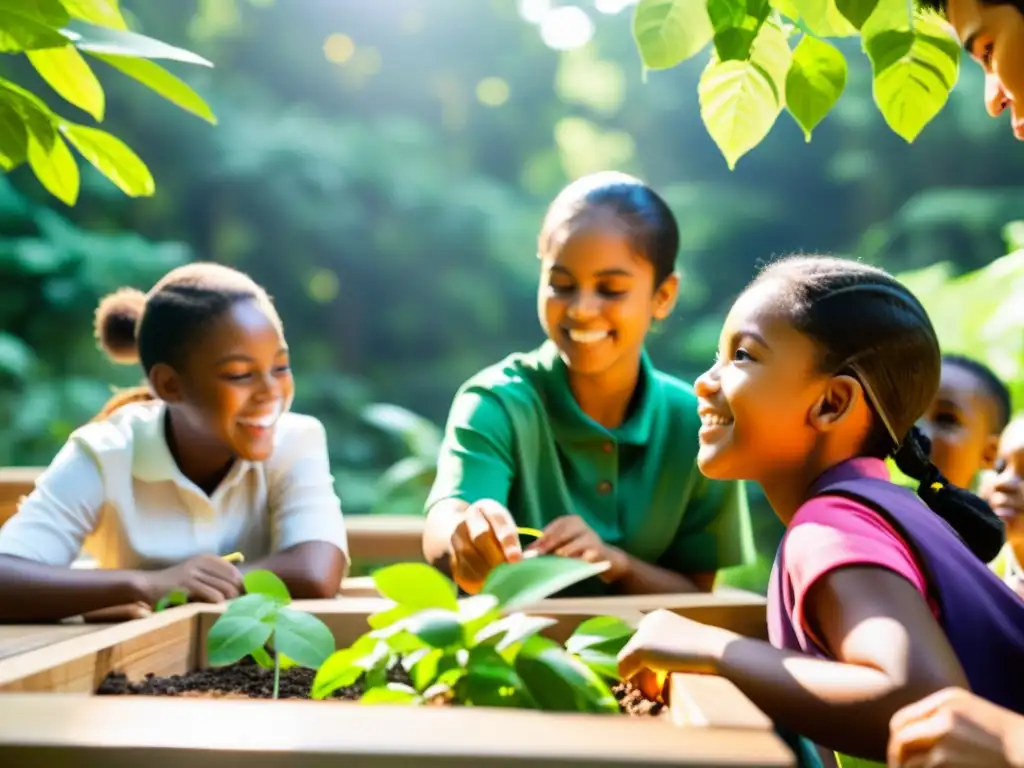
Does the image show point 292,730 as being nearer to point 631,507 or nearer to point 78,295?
point 631,507

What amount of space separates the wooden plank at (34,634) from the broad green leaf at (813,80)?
0.80 m

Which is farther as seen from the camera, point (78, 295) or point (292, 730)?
point (78, 295)

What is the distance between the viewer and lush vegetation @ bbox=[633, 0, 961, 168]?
0.93 metres

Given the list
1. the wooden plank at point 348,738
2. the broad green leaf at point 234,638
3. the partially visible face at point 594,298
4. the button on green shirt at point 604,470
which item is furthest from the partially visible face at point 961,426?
the wooden plank at point 348,738

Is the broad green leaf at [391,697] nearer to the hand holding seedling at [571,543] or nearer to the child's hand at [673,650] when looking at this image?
the child's hand at [673,650]

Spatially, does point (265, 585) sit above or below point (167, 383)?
below

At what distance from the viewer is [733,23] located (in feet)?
2.97

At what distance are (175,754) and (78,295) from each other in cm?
560

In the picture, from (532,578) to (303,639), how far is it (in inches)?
9.8

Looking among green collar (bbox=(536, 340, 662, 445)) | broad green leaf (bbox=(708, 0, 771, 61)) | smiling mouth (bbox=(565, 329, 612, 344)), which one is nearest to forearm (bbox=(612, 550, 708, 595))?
green collar (bbox=(536, 340, 662, 445))

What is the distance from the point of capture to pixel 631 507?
1.46 meters

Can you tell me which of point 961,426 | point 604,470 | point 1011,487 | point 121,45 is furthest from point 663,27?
point 961,426

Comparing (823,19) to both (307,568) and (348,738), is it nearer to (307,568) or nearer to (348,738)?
(348,738)

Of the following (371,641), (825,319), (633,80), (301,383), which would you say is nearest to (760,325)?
(825,319)
